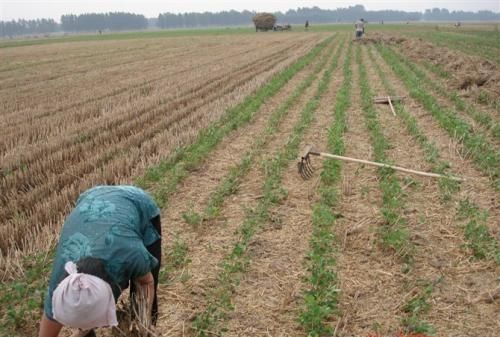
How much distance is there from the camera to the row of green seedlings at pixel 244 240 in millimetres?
3830

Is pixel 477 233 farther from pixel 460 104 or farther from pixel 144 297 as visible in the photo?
pixel 460 104

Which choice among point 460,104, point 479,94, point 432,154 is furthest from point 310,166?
point 479,94

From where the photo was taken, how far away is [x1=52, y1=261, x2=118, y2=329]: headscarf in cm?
220

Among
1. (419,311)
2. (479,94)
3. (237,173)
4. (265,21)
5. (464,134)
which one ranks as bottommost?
(419,311)

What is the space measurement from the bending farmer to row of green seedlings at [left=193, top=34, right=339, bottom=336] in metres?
0.79

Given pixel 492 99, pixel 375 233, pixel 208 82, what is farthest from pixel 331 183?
pixel 208 82

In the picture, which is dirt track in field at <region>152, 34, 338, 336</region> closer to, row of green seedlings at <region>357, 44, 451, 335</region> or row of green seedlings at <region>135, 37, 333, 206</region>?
row of green seedlings at <region>135, 37, 333, 206</region>

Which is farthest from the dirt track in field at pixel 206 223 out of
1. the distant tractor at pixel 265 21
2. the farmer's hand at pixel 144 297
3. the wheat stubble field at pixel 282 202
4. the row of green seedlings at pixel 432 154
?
the distant tractor at pixel 265 21

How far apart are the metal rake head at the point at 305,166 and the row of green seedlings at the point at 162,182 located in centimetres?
189

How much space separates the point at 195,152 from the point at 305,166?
2.29 metres

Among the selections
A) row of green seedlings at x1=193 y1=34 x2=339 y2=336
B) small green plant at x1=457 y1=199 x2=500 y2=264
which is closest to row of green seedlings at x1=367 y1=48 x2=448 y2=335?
small green plant at x1=457 y1=199 x2=500 y2=264

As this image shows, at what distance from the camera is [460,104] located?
432 inches

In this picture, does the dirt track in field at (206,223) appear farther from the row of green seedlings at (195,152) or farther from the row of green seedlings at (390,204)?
the row of green seedlings at (390,204)

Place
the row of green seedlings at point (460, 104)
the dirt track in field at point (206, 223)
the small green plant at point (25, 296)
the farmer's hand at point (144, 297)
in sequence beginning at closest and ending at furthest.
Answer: the farmer's hand at point (144, 297) → the small green plant at point (25, 296) → the dirt track in field at point (206, 223) → the row of green seedlings at point (460, 104)
